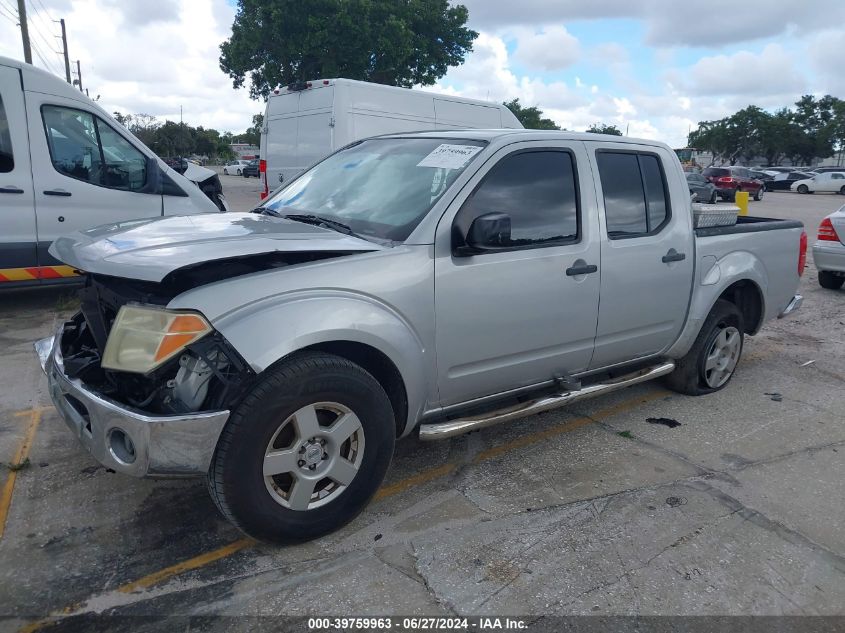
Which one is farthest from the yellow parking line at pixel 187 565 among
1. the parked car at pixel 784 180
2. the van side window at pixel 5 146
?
the parked car at pixel 784 180

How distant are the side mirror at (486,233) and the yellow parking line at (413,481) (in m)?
1.29

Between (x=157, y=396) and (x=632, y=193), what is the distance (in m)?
3.11

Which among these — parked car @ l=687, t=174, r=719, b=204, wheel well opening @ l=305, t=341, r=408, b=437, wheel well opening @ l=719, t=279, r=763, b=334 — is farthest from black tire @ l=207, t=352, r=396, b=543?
parked car @ l=687, t=174, r=719, b=204

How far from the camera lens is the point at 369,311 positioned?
3.00 m

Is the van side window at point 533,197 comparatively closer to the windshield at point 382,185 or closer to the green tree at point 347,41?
the windshield at point 382,185

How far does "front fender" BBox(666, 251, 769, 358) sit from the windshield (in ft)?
6.86

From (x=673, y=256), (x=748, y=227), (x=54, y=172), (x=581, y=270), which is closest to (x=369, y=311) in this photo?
(x=581, y=270)

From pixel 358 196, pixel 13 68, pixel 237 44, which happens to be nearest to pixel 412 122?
pixel 13 68

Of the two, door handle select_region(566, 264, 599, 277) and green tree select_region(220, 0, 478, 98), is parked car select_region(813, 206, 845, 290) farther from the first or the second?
green tree select_region(220, 0, 478, 98)

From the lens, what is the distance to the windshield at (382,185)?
3.43 m

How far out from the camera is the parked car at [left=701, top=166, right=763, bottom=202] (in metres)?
30.0

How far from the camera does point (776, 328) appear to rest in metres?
7.36

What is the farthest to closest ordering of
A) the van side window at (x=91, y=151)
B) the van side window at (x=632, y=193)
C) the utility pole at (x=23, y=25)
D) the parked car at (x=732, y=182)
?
the parked car at (x=732, y=182), the utility pole at (x=23, y=25), the van side window at (x=91, y=151), the van side window at (x=632, y=193)

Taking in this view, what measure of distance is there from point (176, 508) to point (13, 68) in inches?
207
